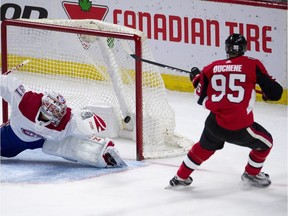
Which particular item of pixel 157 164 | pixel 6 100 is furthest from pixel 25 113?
pixel 157 164

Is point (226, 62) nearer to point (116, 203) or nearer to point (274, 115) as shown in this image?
point (116, 203)

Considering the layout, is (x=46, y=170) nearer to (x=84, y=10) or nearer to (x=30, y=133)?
(x=30, y=133)

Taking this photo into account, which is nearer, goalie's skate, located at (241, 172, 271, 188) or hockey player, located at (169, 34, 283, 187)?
hockey player, located at (169, 34, 283, 187)

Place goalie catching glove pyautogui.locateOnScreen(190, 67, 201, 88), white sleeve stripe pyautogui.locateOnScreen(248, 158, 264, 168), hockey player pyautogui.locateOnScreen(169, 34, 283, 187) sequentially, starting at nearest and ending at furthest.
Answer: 1. hockey player pyautogui.locateOnScreen(169, 34, 283, 187)
2. goalie catching glove pyautogui.locateOnScreen(190, 67, 201, 88)
3. white sleeve stripe pyautogui.locateOnScreen(248, 158, 264, 168)

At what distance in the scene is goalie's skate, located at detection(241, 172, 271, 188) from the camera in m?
5.85

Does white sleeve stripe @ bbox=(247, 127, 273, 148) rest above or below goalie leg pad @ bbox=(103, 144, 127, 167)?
above

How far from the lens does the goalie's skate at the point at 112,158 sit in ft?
20.5

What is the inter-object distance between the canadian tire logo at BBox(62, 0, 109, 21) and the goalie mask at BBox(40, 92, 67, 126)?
2388mm

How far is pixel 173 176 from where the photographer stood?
20.0 feet

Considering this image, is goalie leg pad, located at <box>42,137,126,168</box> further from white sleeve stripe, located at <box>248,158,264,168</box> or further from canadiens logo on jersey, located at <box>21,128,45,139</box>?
white sleeve stripe, located at <box>248,158,264,168</box>

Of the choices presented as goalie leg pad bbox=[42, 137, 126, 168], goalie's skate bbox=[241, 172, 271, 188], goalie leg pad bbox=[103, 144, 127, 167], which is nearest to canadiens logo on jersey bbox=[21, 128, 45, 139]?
goalie leg pad bbox=[42, 137, 126, 168]

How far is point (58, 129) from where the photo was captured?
620 cm

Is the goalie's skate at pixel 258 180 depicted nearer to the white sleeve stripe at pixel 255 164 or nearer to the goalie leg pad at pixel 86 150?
the white sleeve stripe at pixel 255 164

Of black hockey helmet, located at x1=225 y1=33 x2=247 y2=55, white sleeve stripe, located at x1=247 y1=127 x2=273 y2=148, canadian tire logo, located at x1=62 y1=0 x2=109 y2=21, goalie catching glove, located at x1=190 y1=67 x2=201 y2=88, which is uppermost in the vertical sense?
black hockey helmet, located at x1=225 y1=33 x2=247 y2=55
